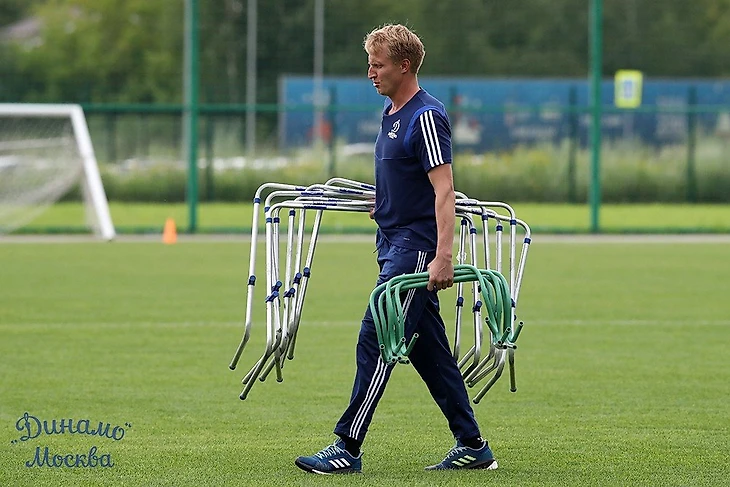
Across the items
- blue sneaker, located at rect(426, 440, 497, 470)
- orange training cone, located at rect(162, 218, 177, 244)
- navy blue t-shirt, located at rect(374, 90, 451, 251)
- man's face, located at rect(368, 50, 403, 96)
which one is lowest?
orange training cone, located at rect(162, 218, 177, 244)

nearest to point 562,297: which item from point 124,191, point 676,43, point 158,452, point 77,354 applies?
point 77,354

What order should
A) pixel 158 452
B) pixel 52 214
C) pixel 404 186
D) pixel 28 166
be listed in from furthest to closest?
pixel 52 214, pixel 28 166, pixel 158 452, pixel 404 186

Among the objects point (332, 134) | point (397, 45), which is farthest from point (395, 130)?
point (332, 134)

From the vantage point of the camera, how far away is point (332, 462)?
6.52 m

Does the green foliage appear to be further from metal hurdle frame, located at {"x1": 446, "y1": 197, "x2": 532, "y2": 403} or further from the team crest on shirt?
the team crest on shirt

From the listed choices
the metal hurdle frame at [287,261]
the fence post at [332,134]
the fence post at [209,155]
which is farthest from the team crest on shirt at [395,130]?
the fence post at [332,134]

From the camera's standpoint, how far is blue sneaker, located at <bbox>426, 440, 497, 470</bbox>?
6.65 m

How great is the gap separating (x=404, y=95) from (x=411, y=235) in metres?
0.60

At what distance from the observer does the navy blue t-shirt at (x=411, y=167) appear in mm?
6238

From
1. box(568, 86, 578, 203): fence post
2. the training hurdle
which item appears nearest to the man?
the training hurdle

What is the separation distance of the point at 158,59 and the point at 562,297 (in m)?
13.6

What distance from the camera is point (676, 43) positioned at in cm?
2827

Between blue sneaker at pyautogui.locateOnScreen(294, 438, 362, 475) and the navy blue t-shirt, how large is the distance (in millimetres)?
944

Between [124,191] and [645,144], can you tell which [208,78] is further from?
[645,144]
